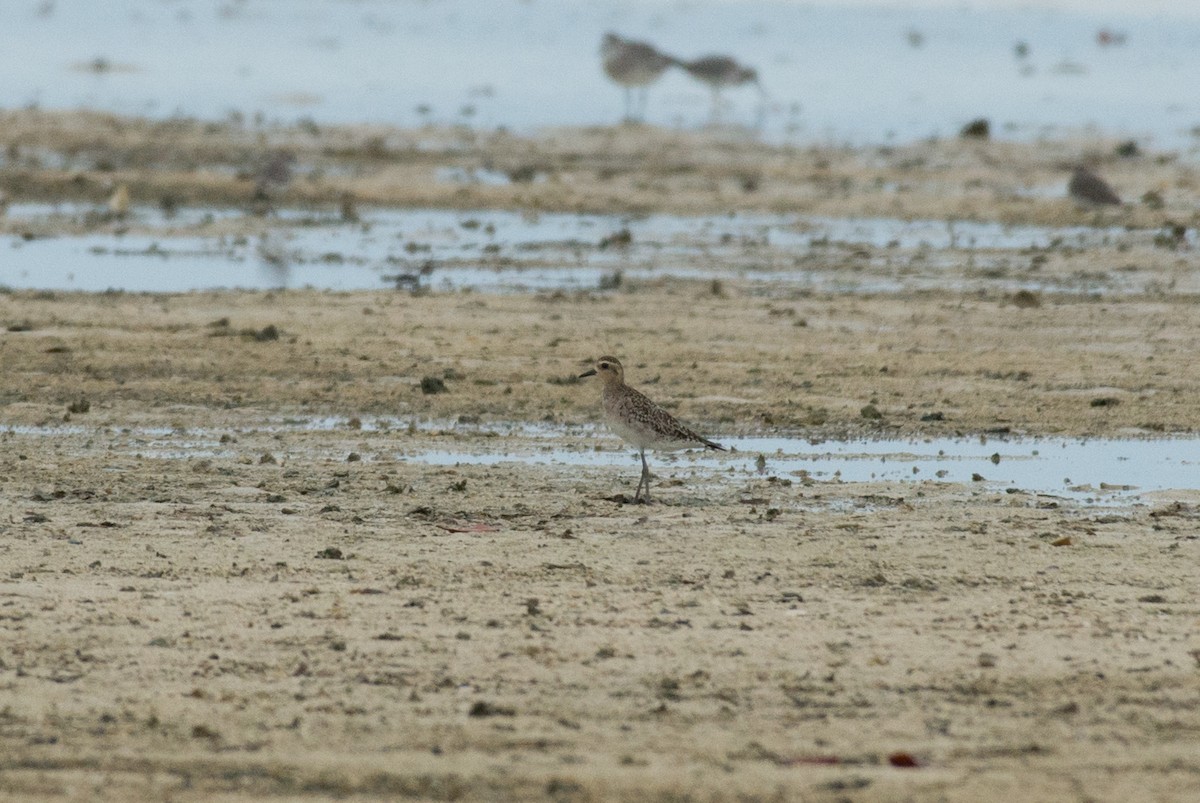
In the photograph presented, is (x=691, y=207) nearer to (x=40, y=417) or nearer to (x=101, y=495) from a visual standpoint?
(x=40, y=417)

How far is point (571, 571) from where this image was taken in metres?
8.08

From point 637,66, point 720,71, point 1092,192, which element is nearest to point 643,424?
point 1092,192

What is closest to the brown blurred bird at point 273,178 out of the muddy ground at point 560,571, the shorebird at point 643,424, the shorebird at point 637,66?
the muddy ground at point 560,571

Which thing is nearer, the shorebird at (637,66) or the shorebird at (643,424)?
the shorebird at (643,424)

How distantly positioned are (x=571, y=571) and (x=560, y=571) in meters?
0.04

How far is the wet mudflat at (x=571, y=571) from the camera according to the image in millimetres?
6047

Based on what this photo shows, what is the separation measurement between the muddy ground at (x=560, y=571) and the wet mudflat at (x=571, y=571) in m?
0.02

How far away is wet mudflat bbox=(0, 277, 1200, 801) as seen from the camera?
19.8 ft

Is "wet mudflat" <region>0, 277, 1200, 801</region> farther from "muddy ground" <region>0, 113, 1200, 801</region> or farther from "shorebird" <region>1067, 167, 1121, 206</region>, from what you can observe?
"shorebird" <region>1067, 167, 1121, 206</region>

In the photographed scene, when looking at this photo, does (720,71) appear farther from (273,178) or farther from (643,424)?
(643,424)

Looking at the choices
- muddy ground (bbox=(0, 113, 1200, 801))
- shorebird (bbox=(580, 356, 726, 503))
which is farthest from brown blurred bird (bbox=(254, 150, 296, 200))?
shorebird (bbox=(580, 356, 726, 503))

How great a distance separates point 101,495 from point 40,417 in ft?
7.04

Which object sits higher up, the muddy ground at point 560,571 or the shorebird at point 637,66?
the shorebird at point 637,66

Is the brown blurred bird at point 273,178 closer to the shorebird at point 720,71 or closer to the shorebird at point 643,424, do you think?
the shorebird at point 643,424
